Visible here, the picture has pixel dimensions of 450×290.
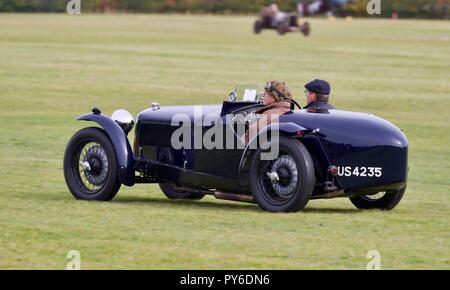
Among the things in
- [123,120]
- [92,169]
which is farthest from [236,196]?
[123,120]

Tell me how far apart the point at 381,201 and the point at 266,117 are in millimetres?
1369

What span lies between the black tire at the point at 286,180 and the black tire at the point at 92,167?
60.4 inches

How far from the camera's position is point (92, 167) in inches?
485

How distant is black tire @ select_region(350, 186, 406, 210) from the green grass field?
0.48 ft

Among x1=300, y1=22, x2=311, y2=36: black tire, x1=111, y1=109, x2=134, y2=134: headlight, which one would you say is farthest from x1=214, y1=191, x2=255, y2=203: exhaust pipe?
x1=300, y1=22, x2=311, y2=36: black tire

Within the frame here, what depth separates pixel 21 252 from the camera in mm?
9281

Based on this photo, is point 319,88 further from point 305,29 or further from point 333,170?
point 305,29

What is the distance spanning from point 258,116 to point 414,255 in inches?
113

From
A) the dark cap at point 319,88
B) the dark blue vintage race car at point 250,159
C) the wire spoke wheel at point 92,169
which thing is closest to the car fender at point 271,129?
the dark blue vintage race car at point 250,159

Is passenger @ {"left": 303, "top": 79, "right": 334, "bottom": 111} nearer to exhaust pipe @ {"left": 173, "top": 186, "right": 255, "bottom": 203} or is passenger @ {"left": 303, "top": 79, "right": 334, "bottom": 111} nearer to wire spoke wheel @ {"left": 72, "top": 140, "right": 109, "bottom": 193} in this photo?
exhaust pipe @ {"left": 173, "top": 186, "right": 255, "bottom": 203}

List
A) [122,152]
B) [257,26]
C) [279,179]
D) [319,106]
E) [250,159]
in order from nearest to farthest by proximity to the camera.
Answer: [279,179], [250,159], [319,106], [122,152], [257,26]

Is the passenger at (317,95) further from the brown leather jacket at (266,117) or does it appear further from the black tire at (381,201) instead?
the black tire at (381,201)

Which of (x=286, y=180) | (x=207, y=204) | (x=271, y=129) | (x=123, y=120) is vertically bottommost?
(x=207, y=204)
